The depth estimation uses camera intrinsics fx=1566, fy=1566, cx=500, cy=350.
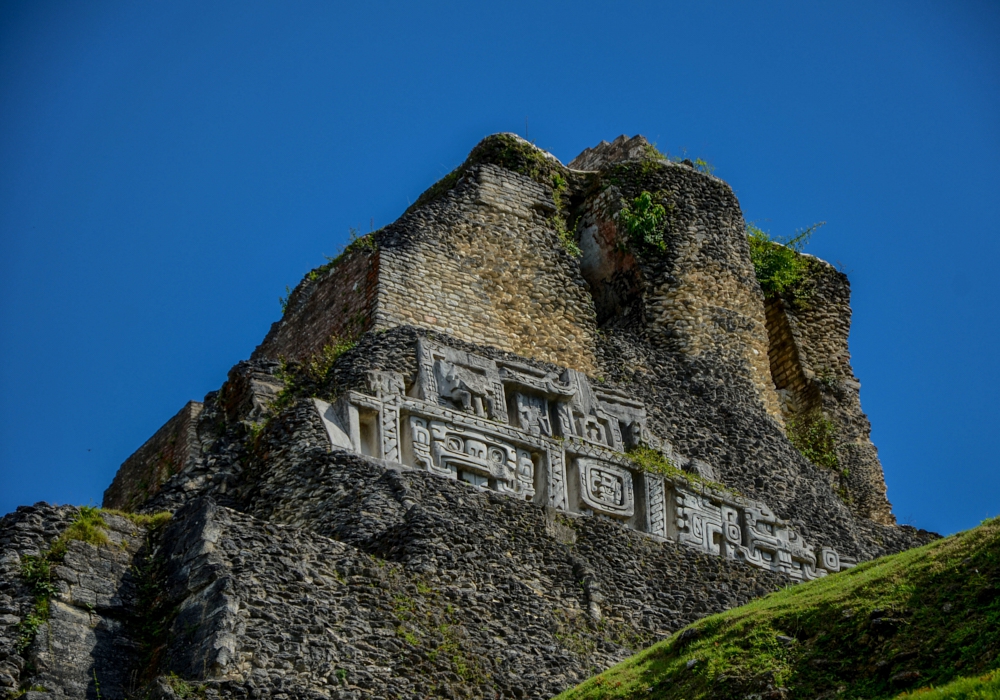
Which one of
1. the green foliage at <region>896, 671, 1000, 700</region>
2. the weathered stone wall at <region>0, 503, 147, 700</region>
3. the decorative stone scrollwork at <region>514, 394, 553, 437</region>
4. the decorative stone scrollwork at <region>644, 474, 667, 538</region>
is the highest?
the decorative stone scrollwork at <region>514, 394, 553, 437</region>

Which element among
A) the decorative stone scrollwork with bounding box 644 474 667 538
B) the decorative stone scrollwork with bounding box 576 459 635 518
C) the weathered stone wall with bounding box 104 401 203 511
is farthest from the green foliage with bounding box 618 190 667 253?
the weathered stone wall with bounding box 104 401 203 511

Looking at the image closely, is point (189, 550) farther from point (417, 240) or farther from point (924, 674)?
point (417, 240)

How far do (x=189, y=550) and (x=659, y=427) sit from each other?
7.78 meters

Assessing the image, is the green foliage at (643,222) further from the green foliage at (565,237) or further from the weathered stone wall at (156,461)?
the weathered stone wall at (156,461)

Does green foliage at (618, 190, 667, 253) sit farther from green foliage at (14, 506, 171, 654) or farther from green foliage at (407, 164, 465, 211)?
green foliage at (14, 506, 171, 654)

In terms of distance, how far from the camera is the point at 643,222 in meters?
22.8

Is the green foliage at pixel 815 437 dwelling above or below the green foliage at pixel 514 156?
below

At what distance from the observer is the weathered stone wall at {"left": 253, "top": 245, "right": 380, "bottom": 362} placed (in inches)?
771

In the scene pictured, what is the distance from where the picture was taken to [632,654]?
14.5m

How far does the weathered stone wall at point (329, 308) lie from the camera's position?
1958cm

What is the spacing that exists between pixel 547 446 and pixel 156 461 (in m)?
5.34

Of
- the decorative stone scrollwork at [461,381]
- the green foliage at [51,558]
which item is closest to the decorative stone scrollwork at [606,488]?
the decorative stone scrollwork at [461,381]

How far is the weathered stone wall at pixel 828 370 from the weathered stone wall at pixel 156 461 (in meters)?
9.52

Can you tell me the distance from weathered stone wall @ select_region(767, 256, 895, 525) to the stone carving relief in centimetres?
446
